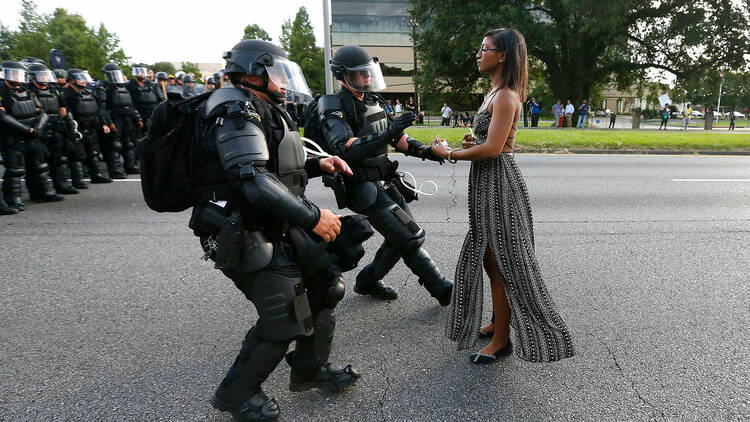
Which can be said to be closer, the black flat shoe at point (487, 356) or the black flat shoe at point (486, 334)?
the black flat shoe at point (487, 356)

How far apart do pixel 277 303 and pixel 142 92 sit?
378 inches

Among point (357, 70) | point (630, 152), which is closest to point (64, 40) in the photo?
point (630, 152)

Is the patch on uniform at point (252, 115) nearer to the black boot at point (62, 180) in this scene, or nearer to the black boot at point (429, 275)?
the black boot at point (429, 275)

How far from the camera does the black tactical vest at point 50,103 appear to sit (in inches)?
283

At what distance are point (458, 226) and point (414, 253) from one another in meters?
2.34

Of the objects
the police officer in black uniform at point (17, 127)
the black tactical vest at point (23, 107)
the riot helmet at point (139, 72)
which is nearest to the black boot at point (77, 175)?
the police officer in black uniform at point (17, 127)

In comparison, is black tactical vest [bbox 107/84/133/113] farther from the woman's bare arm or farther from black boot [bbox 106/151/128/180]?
the woman's bare arm

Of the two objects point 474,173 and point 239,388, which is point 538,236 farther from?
point 239,388

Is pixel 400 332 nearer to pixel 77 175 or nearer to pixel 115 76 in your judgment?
pixel 77 175

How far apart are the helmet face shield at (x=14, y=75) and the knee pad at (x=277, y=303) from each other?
650 centimetres

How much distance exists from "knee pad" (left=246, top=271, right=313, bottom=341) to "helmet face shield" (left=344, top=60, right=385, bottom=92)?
5.10 feet

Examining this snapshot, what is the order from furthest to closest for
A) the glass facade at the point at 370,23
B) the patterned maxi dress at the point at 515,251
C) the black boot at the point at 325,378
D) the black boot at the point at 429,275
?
the glass facade at the point at 370,23 < the black boot at the point at 429,275 < the patterned maxi dress at the point at 515,251 < the black boot at the point at 325,378

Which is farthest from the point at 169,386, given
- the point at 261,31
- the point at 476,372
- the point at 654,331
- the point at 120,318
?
the point at 261,31

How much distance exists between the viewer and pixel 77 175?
314 inches
